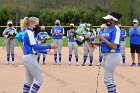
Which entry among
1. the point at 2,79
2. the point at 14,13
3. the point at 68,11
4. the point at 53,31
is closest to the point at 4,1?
the point at 14,13

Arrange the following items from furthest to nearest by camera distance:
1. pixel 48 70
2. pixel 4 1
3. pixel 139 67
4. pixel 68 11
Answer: pixel 4 1, pixel 68 11, pixel 139 67, pixel 48 70

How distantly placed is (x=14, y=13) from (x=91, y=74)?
43215 mm

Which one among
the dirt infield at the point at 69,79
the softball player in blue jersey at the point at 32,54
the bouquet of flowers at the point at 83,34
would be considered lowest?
the dirt infield at the point at 69,79

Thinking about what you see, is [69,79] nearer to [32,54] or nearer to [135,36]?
[32,54]

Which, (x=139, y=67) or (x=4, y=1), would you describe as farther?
(x=4, y=1)

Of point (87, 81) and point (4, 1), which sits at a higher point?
point (4, 1)

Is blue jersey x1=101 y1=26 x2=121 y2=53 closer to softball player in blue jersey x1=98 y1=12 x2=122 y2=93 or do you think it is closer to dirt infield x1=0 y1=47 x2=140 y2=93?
softball player in blue jersey x1=98 y1=12 x2=122 y2=93

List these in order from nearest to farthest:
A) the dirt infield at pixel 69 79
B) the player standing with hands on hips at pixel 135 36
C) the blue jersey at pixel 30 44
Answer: the blue jersey at pixel 30 44 → the dirt infield at pixel 69 79 → the player standing with hands on hips at pixel 135 36

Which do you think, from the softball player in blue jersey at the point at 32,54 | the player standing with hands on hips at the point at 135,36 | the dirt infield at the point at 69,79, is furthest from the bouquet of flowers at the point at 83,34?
the player standing with hands on hips at the point at 135,36

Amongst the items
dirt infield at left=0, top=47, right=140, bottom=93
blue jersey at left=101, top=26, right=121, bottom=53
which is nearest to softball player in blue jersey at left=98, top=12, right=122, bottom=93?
blue jersey at left=101, top=26, right=121, bottom=53

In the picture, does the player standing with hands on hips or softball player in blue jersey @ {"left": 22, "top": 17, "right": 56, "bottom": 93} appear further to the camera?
the player standing with hands on hips

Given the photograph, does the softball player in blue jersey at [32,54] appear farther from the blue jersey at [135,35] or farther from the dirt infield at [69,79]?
the blue jersey at [135,35]

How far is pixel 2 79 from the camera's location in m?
13.4

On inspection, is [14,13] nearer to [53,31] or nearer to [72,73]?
[53,31]
